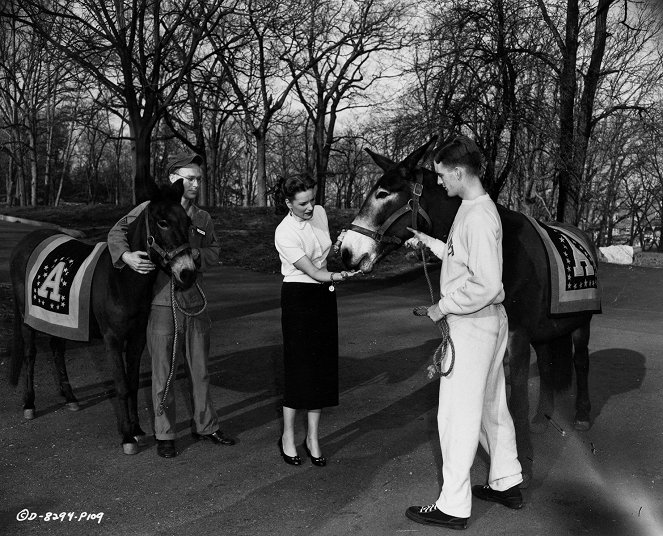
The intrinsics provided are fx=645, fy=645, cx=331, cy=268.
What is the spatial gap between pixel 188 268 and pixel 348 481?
1.80 meters

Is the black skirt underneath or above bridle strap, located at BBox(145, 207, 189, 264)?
underneath

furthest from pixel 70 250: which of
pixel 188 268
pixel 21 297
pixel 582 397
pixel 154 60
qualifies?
pixel 154 60

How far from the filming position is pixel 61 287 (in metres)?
5.32

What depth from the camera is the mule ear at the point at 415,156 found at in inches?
171

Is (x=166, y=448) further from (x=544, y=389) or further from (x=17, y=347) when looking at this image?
(x=544, y=389)

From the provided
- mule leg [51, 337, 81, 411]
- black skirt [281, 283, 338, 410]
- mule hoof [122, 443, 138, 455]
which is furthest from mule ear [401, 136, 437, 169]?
mule leg [51, 337, 81, 411]

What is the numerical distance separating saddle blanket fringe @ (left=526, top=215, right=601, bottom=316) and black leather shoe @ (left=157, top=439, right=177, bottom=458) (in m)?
3.03

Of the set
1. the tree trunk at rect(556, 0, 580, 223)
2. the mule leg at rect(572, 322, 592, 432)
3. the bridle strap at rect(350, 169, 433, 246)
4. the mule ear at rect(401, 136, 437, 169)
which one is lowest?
the mule leg at rect(572, 322, 592, 432)

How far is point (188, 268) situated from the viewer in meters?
4.39

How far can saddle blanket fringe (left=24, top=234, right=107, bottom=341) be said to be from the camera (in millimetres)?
5180

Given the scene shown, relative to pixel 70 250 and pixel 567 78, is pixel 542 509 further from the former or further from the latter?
pixel 567 78

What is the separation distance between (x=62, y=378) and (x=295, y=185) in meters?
3.23

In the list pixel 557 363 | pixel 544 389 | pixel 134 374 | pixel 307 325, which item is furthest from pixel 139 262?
pixel 557 363

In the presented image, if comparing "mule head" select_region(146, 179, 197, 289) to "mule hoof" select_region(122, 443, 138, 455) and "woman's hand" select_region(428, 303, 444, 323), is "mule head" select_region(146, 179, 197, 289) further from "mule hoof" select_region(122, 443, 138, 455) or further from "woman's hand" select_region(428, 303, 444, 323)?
"woman's hand" select_region(428, 303, 444, 323)
